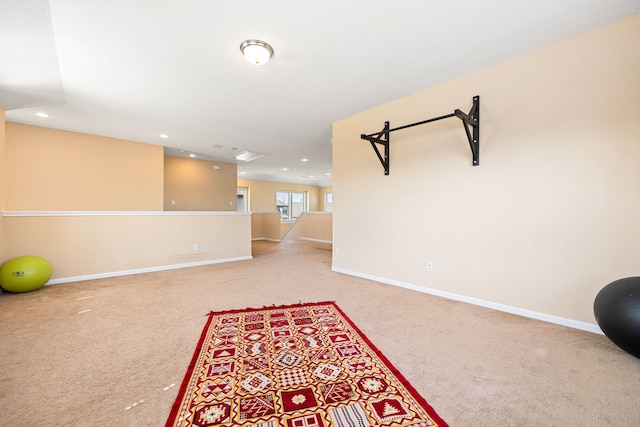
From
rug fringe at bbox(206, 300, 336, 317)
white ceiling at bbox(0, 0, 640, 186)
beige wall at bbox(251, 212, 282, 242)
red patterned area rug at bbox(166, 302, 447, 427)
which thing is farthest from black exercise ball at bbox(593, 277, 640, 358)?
beige wall at bbox(251, 212, 282, 242)

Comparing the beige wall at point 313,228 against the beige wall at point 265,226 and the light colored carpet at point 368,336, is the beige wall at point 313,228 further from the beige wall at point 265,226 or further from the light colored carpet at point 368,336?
the light colored carpet at point 368,336

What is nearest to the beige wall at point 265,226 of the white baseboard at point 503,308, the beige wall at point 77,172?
the beige wall at point 77,172

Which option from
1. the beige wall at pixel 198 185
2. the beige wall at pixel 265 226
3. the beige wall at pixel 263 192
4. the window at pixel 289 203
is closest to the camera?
the beige wall at pixel 198 185

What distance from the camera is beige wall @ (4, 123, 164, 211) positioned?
167 inches

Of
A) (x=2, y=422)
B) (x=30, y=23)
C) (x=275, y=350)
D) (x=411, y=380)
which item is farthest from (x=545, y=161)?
(x=30, y=23)

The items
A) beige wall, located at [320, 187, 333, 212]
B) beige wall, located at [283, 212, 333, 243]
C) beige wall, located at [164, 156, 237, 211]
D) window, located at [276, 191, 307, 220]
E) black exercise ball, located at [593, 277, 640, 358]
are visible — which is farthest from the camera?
beige wall, located at [320, 187, 333, 212]

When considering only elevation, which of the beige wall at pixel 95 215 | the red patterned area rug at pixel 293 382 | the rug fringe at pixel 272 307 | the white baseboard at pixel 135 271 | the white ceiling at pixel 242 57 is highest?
the white ceiling at pixel 242 57

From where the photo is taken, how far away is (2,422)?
Answer: 1249 millimetres

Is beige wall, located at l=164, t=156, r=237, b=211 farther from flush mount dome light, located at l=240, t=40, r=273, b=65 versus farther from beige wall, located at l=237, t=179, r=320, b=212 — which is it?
flush mount dome light, located at l=240, t=40, r=273, b=65

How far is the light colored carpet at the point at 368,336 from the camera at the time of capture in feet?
4.39

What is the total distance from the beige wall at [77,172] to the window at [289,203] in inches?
255

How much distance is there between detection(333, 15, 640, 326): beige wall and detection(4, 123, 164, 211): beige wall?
479 centimetres

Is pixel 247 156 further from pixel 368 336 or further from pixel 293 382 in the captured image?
pixel 293 382

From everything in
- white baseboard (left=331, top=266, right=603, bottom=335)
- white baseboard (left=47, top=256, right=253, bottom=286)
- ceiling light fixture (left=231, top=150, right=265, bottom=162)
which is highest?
ceiling light fixture (left=231, top=150, right=265, bottom=162)
